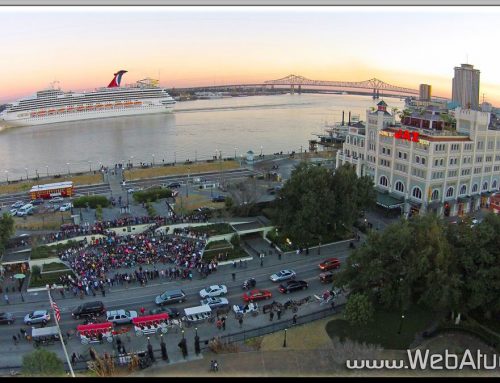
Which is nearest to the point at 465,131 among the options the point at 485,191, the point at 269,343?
the point at 485,191

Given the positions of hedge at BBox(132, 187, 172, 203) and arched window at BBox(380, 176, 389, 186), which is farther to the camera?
hedge at BBox(132, 187, 172, 203)

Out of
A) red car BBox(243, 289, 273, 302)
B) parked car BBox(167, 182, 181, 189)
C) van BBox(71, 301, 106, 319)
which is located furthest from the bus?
red car BBox(243, 289, 273, 302)

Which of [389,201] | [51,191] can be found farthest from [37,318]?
[389,201]

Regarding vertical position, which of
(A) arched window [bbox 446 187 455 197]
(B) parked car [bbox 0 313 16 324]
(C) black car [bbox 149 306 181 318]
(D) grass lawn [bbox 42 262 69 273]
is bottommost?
(B) parked car [bbox 0 313 16 324]

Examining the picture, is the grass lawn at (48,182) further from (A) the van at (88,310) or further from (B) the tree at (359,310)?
(B) the tree at (359,310)

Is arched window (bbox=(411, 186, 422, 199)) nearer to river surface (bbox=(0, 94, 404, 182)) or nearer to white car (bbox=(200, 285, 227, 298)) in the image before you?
white car (bbox=(200, 285, 227, 298))

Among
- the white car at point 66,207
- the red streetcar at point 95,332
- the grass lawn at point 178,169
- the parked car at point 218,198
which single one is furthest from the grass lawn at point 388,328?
the grass lawn at point 178,169

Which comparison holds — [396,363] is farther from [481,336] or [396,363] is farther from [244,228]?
[244,228]
